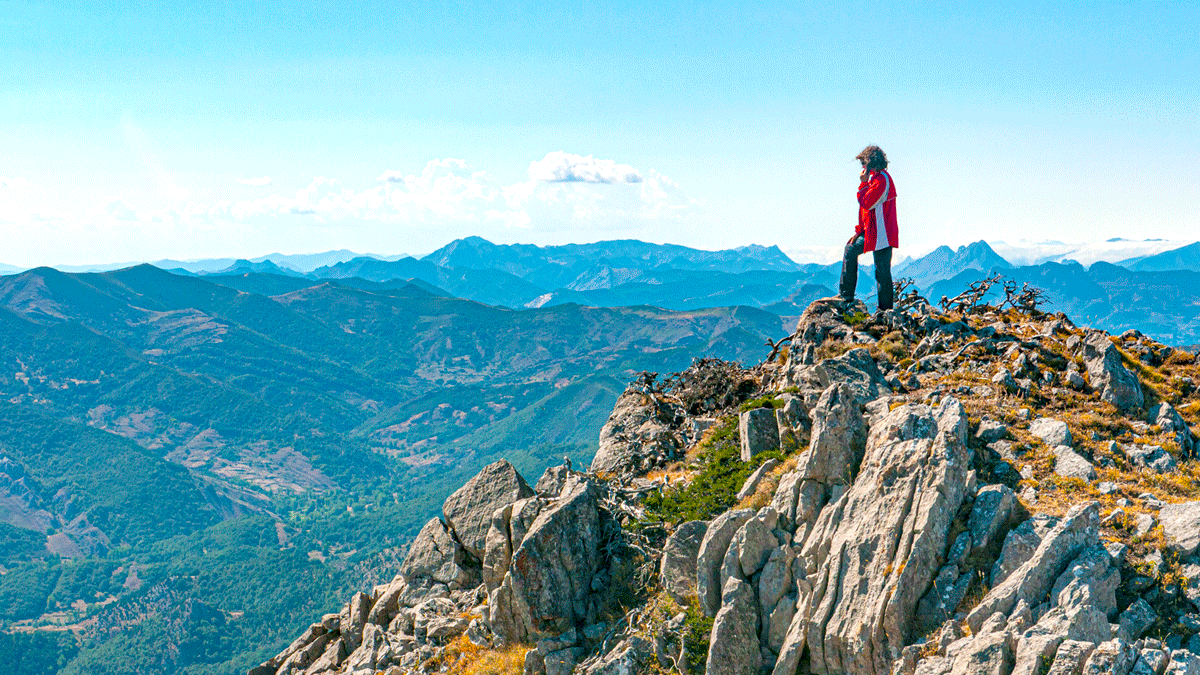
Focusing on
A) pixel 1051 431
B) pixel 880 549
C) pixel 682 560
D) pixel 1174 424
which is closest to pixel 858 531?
pixel 880 549

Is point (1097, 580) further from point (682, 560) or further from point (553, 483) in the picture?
point (553, 483)

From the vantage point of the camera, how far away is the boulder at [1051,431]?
56.3 ft

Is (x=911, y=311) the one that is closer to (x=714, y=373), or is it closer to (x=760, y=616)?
(x=714, y=373)

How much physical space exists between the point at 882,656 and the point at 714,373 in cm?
1523

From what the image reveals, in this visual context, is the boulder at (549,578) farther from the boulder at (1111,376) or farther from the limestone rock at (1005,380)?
the boulder at (1111,376)

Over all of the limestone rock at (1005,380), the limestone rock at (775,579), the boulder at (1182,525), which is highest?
the limestone rock at (1005,380)

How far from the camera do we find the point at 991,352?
899 inches

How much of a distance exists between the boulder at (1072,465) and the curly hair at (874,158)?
40.7 feet

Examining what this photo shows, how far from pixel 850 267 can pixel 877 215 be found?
2.39 m

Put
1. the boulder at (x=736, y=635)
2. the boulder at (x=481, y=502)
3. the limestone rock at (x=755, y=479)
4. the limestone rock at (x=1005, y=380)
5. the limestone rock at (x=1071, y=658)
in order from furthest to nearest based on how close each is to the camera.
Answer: the boulder at (x=481, y=502), the limestone rock at (x=1005, y=380), the limestone rock at (x=755, y=479), the boulder at (x=736, y=635), the limestone rock at (x=1071, y=658)

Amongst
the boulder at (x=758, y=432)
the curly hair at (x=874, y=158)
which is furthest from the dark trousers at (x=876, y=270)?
the boulder at (x=758, y=432)

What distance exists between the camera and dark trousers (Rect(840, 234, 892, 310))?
85.6ft

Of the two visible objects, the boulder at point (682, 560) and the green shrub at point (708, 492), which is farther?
the green shrub at point (708, 492)

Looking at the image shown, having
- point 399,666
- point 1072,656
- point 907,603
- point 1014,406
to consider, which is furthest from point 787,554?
point 399,666
